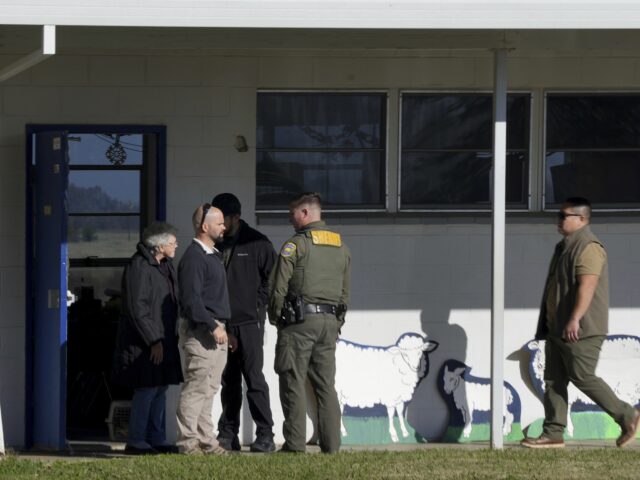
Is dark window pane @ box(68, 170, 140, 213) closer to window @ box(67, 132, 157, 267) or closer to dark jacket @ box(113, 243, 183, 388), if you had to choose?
window @ box(67, 132, 157, 267)

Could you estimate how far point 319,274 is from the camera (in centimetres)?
902

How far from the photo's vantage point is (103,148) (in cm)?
1113

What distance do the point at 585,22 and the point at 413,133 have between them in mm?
2553

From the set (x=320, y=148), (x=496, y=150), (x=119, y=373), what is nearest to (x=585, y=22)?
(x=496, y=150)

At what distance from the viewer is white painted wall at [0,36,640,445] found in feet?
33.2

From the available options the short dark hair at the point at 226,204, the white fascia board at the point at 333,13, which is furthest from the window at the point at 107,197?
the white fascia board at the point at 333,13

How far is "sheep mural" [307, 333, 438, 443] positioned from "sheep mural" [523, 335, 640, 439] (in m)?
0.93

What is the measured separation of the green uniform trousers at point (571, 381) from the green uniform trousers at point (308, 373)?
1.70m

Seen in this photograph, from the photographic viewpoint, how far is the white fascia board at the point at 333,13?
798 cm

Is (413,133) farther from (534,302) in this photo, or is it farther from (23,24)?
(23,24)

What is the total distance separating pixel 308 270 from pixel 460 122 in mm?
2321

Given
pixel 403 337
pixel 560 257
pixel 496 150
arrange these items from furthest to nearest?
1. pixel 403 337
2. pixel 560 257
3. pixel 496 150

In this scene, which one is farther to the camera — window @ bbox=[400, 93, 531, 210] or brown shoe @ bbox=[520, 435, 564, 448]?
window @ bbox=[400, 93, 531, 210]

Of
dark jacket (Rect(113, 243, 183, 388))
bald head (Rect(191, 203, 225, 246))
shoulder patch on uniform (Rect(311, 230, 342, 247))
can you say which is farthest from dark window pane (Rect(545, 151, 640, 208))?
dark jacket (Rect(113, 243, 183, 388))
